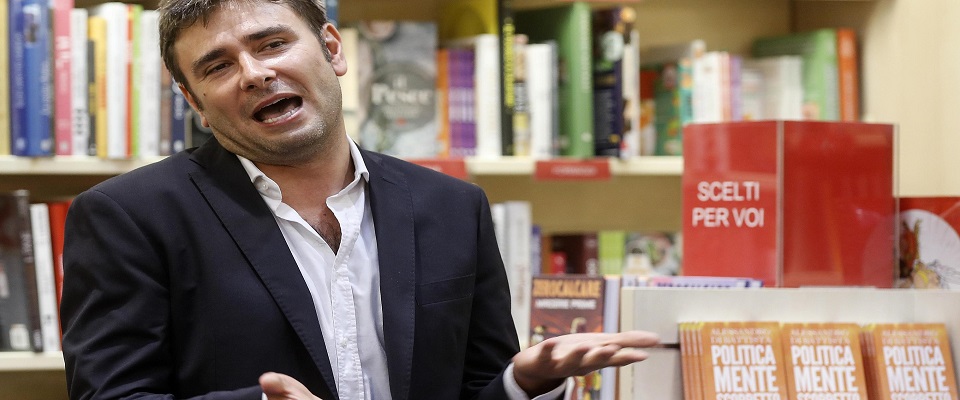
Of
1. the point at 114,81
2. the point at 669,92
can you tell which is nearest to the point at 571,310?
the point at 669,92

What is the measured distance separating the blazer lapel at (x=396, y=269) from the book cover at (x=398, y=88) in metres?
0.77

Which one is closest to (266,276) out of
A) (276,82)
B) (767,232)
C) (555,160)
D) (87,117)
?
(276,82)

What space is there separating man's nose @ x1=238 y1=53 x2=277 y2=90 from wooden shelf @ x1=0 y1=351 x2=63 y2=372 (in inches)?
37.7

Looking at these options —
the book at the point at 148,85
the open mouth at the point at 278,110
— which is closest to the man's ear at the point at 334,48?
the open mouth at the point at 278,110

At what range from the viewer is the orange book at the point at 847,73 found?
271 centimetres

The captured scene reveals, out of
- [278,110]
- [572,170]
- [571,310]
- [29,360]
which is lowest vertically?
[29,360]

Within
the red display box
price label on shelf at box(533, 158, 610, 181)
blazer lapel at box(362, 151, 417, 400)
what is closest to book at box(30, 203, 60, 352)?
blazer lapel at box(362, 151, 417, 400)

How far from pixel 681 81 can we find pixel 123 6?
1276 millimetres

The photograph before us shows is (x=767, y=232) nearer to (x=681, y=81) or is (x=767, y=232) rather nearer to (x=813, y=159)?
(x=813, y=159)

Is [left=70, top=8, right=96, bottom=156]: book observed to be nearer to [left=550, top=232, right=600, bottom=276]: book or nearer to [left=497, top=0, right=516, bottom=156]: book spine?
[left=497, top=0, right=516, bottom=156]: book spine

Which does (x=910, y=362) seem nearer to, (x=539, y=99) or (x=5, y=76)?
(x=539, y=99)

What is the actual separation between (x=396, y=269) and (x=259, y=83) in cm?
32

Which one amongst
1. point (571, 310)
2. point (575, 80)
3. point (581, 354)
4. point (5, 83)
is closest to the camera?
point (581, 354)

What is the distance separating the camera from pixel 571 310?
1896 mm
